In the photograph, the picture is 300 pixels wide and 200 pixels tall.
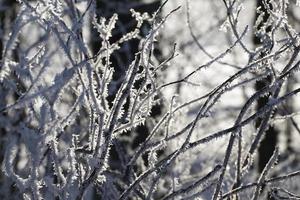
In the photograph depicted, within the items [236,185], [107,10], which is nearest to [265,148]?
[107,10]

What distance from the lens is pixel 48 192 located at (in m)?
1.72

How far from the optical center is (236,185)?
6.49ft

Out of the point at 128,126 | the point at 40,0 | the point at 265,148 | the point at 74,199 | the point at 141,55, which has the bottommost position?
the point at 74,199

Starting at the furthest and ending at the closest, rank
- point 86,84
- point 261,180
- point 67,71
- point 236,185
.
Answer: point 236,185, point 261,180, point 86,84, point 67,71

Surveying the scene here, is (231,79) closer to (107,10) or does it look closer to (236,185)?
(236,185)

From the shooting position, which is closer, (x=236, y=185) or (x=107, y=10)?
(x=236, y=185)

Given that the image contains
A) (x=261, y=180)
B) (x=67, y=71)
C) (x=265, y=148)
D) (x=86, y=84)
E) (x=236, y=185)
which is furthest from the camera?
(x=265, y=148)

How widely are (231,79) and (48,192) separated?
536 mm

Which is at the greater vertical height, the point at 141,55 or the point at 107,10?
the point at 107,10

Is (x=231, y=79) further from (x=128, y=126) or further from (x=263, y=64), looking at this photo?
(x=128, y=126)

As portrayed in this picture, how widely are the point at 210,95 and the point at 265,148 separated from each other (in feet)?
43.1

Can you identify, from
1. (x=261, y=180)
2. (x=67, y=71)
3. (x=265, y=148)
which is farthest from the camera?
(x=265, y=148)

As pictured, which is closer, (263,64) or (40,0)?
(40,0)

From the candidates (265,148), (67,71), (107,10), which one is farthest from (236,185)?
(265,148)
